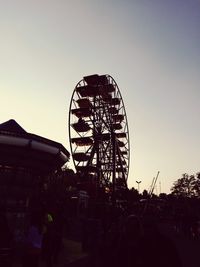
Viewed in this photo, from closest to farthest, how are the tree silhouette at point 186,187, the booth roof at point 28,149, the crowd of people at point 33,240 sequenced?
Result: the crowd of people at point 33,240 → the booth roof at point 28,149 → the tree silhouette at point 186,187

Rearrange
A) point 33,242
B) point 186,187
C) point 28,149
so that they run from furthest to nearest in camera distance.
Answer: point 186,187
point 28,149
point 33,242

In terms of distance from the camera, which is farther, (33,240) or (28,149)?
(28,149)

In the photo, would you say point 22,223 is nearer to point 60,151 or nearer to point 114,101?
point 60,151

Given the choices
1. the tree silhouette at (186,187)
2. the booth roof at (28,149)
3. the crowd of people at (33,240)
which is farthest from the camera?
the tree silhouette at (186,187)

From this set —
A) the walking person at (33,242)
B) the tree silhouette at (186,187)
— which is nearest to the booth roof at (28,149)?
the walking person at (33,242)

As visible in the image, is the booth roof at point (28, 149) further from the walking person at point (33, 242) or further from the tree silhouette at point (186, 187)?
the tree silhouette at point (186, 187)

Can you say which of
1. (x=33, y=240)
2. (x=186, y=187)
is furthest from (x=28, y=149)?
(x=186, y=187)

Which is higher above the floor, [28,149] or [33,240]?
[28,149]

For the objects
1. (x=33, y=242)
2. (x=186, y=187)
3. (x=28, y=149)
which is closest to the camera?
(x=33, y=242)

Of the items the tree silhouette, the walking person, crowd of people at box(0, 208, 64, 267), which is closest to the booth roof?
crowd of people at box(0, 208, 64, 267)

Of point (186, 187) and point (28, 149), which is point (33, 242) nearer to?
point (28, 149)

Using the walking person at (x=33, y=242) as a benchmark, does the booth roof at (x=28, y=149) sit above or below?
above

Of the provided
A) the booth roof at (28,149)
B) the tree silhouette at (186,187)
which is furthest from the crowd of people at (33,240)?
the tree silhouette at (186,187)

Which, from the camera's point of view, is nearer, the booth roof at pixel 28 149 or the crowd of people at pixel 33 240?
the crowd of people at pixel 33 240
